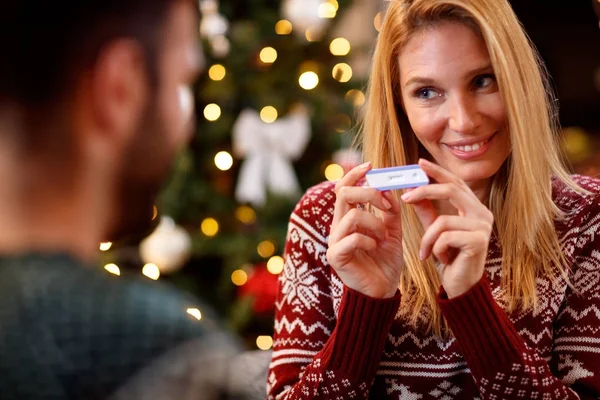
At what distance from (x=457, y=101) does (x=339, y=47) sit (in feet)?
6.97

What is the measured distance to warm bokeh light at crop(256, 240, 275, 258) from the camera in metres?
3.29

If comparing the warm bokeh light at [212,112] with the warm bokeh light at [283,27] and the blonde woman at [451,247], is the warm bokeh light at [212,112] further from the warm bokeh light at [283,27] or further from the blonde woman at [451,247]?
the blonde woman at [451,247]

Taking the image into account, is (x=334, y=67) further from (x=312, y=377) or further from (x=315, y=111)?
(x=312, y=377)

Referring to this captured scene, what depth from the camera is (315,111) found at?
10.9 feet

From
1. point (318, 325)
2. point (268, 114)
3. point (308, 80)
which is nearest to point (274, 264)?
point (268, 114)

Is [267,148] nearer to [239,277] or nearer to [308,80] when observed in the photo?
[308,80]

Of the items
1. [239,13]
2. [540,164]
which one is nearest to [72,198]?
[540,164]

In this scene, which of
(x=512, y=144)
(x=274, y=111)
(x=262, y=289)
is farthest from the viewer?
(x=274, y=111)

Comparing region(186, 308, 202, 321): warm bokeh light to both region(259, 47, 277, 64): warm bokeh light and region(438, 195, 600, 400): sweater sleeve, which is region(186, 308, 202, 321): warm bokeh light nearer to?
region(438, 195, 600, 400): sweater sleeve

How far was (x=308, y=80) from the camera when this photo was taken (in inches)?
133

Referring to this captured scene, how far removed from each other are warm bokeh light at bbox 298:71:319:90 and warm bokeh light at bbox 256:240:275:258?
652mm

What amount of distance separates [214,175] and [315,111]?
557 mm

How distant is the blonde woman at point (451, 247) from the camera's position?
1284mm

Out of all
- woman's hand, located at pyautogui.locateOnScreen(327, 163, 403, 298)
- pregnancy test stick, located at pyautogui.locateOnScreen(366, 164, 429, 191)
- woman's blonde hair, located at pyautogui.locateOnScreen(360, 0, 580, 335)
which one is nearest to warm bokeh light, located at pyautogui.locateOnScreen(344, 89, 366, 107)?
woman's blonde hair, located at pyautogui.locateOnScreen(360, 0, 580, 335)
